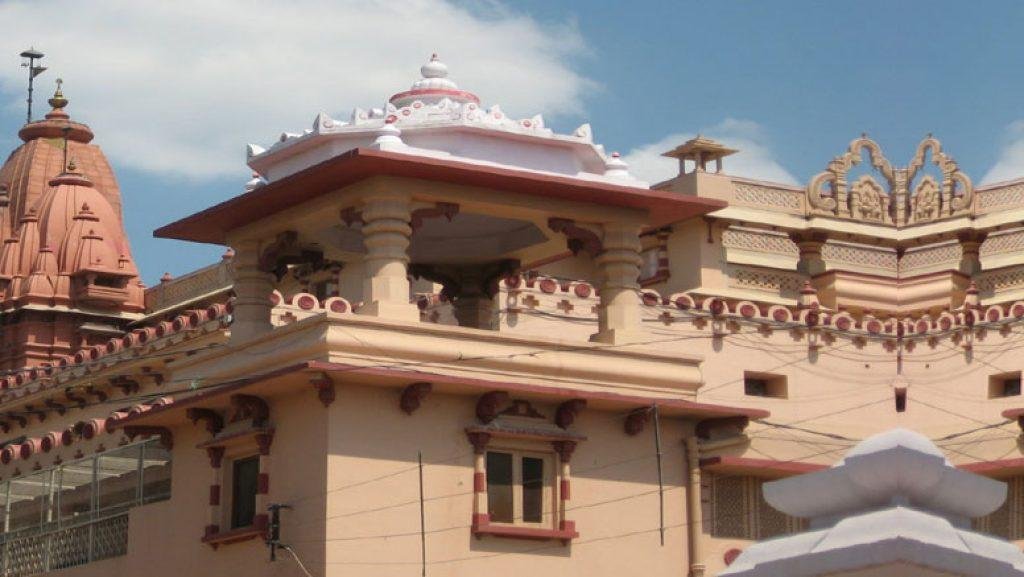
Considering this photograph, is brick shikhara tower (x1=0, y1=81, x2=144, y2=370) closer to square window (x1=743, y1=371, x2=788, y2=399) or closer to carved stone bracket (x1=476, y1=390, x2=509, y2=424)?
square window (x1=743, y1=371, x2=788, y2=399)

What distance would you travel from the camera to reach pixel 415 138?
2534 centimetres

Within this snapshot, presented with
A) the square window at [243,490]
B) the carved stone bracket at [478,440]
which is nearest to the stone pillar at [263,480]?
the square window at [243,490]

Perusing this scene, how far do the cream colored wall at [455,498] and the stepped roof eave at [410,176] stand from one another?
232cm

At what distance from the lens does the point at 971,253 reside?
4300cm

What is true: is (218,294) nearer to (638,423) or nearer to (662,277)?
(662,277)

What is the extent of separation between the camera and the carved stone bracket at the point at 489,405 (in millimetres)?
24484

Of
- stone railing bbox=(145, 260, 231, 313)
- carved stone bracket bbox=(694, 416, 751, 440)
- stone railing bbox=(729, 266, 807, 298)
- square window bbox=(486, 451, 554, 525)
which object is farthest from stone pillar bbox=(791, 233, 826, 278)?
square window bbox=(486, 451, 554, 525)

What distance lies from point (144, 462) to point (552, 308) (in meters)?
8.29

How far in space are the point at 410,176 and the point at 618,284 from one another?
2.97 m

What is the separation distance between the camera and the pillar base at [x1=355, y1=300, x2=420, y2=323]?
79.7 ft

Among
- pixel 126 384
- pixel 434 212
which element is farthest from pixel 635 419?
pixel 126 384

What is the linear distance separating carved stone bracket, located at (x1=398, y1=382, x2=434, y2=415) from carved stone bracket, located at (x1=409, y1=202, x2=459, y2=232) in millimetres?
1900

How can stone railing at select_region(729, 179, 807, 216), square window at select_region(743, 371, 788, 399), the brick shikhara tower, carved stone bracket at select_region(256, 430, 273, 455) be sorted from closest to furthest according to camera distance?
carved stone bracket at select_region(256, 430, 273, 455)
square window at select_region(743, 371, 788, 399)
stone railing at select_region(729, 179, 807, 216)
the brick shikhara tower

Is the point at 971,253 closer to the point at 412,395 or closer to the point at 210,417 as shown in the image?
the point at 210,417
